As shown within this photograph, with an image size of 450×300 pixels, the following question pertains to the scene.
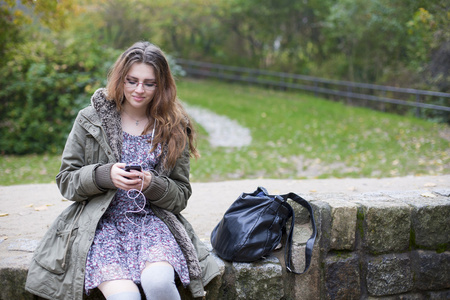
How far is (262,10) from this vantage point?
1909 centimetres

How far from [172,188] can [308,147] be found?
7998 millimetres

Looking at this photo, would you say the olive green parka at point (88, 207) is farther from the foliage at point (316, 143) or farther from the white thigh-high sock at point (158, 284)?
the foliage at point (316, 143)

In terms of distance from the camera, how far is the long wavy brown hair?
8.64 ft

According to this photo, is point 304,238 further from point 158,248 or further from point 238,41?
point 238,41

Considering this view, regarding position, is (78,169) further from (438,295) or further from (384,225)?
(438,295)

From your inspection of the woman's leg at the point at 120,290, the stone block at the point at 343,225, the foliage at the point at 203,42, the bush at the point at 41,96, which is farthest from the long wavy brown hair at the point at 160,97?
the bush at the point at 41,96

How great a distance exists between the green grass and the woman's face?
464cm

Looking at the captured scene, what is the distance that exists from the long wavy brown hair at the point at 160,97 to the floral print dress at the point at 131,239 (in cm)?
9

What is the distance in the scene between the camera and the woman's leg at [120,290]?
2174mm

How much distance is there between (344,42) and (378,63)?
1.64 m

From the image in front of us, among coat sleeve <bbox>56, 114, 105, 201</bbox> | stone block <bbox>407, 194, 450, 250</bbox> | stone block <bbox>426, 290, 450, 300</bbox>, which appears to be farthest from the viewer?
stone block <bbox>426, 290, 450, 300</bbox>

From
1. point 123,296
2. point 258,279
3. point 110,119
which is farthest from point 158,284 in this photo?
point 110,119

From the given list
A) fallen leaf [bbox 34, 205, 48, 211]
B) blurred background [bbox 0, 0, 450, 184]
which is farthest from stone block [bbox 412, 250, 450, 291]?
Result: blurred background [bbox 0, 0, 450, 184]

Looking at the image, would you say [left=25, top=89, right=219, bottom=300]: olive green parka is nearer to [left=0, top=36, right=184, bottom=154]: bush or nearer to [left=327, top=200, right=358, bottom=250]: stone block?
[left=327, top=200, right=358, bottom=250]: stone block
